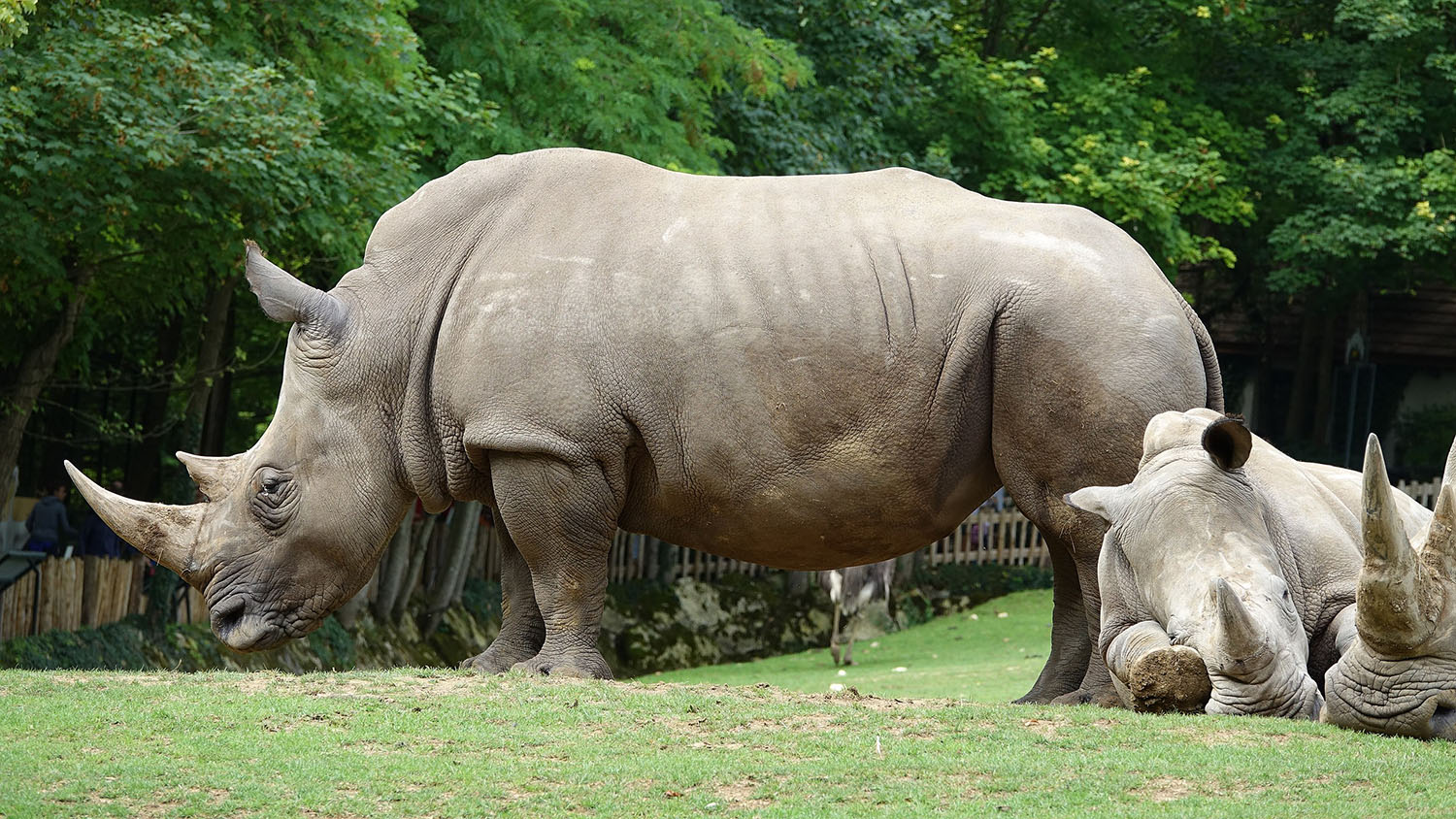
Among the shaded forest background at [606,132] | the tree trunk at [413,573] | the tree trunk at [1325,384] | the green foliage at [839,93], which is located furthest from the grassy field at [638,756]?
the tree trunk at [1325,384]

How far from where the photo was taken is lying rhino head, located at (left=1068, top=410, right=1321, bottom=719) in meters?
7.08

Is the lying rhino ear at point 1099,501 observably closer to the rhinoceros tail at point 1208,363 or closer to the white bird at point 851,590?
the rhinoceros tail at point 1208,363

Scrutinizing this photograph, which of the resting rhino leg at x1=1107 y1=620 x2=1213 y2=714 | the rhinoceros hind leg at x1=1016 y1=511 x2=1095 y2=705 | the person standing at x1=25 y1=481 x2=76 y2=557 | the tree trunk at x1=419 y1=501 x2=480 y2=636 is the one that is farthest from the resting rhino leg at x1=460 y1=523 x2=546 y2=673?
the tree trunk at x1=419 y1=501 x2=480 y2=636

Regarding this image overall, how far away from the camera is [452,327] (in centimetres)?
887

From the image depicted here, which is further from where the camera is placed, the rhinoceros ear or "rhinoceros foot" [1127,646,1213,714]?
the rhinoceros ear

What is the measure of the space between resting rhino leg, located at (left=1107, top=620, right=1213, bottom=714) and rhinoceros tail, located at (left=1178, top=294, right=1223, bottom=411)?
1.62m

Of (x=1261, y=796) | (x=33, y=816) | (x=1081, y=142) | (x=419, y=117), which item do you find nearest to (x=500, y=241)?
(x=33, y=816)

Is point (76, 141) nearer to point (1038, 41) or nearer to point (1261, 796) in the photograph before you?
point (1261, 796)

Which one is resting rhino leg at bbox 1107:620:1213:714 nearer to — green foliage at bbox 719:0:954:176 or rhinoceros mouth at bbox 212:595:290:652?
rhinoceros mouth at bbox 212:595:290:652

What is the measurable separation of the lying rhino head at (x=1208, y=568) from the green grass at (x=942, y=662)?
18.4 ft

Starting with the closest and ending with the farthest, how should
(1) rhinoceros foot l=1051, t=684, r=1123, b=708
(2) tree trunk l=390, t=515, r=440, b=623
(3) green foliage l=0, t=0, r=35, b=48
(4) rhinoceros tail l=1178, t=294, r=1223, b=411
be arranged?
1. (1) rhinoceros foot l=1051, t=684, r=1123, b=708
2. (4) rhinoceros tail l=1178, t=294, r=1223, b=411
3. (3) green foliage l=0, t=0, r=35, b=48
4. (2) tree trunk l=390, t=515, r=440, b=623

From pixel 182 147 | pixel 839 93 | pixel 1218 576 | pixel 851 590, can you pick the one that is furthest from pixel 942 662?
pixel 1218 576

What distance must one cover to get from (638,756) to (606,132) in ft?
36.1

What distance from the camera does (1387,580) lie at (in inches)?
260
